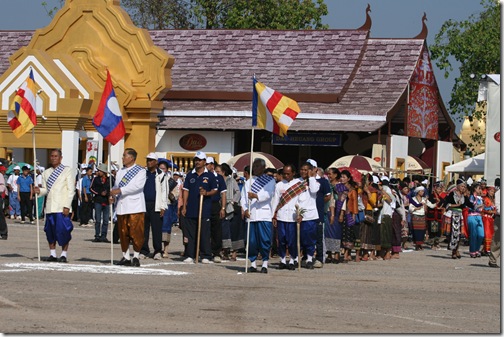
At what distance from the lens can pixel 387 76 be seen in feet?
148

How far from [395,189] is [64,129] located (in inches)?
606

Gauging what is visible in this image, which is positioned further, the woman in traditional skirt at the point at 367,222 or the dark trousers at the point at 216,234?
the woman in traditional skirt at the point at 367,222

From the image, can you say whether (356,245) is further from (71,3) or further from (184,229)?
(71,3)

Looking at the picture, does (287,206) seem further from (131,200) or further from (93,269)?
(93,269)

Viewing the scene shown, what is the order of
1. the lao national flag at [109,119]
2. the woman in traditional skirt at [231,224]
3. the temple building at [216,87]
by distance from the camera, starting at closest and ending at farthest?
the lao national flag at [109,119], the woman in traditional skirt at [231,224], the temple building at [216,87]

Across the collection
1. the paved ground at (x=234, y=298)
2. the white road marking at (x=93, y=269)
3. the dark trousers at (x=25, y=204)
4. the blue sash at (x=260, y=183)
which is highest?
the blue sash at (x=260, y=183)

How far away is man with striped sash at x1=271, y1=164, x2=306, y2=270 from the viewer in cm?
2084

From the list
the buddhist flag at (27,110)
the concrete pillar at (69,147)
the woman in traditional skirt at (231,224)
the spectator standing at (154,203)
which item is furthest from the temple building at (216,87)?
the spectator standing at (154,203)

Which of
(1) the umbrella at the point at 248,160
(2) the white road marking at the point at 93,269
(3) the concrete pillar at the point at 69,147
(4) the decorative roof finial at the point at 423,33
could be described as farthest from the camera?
(4) the decorative roof finial at the point at 423,33

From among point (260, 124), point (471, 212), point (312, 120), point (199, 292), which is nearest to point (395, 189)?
point (471, 212)

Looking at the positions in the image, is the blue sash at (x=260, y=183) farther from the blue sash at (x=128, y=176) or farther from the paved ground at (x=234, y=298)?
the blue sash at (x=128, y=176)

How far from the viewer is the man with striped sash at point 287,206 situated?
20844 mm

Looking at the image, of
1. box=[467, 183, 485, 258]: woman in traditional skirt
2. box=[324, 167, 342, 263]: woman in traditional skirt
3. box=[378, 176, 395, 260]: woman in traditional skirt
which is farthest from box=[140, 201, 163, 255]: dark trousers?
box=[467, 183, 485, 258]: woman in traditional skirt

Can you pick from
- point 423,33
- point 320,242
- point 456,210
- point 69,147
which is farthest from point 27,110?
point 423,33
